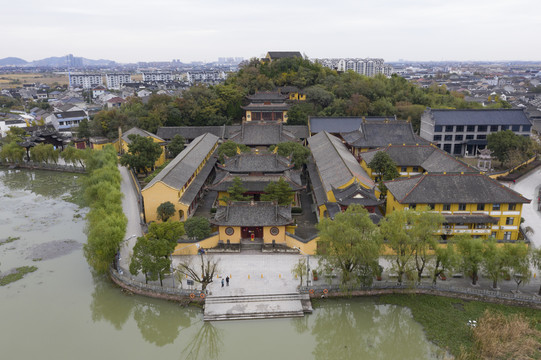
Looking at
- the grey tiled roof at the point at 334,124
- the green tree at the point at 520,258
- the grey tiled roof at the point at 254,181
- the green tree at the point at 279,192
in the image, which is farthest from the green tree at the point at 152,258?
the grey tiled roof at the point at 334,124

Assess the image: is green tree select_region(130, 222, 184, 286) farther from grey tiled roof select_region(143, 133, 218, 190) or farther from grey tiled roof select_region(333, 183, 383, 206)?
grey tiled roof select_region(333, 183, 383, 206)

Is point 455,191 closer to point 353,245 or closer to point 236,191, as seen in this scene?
point 353,245

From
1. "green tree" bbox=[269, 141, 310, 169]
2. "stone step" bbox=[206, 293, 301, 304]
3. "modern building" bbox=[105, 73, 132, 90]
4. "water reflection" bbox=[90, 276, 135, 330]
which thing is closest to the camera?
"water reflection" bbox=[90, 276, 135, 330]

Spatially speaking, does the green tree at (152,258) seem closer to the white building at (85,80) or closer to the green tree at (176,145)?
the green tree at (176,145)

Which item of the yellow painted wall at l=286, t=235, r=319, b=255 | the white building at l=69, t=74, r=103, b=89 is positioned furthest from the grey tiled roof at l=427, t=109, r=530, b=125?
the white building at l=69, t=74, r=103, b=89

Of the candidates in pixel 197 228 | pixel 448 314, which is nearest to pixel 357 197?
pixel 448 314

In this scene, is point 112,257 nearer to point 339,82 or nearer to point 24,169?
point 24,169
